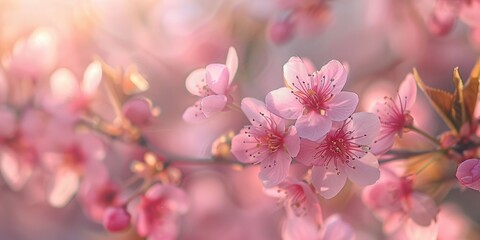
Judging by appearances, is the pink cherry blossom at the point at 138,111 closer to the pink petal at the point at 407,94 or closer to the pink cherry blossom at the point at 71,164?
the pink cherry blossom at the point at 71,164

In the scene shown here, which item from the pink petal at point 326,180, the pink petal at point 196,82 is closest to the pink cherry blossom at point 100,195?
the pink petal at point 196,82

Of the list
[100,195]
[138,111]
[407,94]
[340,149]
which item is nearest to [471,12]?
A: [407,94]

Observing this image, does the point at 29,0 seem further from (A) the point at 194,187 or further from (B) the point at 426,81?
(B) the point at 426,81

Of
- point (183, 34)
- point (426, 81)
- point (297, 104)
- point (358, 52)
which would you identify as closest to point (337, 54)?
point (358, 52)

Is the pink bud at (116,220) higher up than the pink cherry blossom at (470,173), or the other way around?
the pink cherry blossom at (470,173)

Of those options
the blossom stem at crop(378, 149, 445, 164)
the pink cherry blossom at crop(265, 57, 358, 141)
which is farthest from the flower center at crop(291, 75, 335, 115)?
the blossom stem at crop(378, 149, 445, 164)
